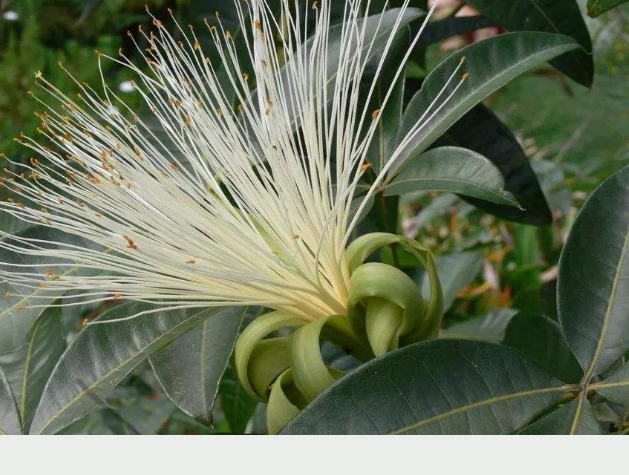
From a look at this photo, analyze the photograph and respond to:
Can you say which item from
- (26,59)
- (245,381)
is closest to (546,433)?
(245,381)

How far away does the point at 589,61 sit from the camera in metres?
0.69

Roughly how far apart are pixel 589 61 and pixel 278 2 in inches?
11.1

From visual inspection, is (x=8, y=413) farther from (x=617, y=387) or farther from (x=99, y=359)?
(x=617, y=387)

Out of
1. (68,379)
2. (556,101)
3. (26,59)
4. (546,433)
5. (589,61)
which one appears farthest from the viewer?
(556,101)

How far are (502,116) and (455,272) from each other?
1.31 meters

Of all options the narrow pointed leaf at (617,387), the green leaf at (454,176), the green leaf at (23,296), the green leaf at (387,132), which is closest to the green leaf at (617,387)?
the narrow pointed leaf at (617,387)

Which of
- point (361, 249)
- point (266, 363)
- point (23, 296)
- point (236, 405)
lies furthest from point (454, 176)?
point (236, 405)

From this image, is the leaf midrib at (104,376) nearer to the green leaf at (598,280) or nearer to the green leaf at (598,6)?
the green leaf at (598,280)

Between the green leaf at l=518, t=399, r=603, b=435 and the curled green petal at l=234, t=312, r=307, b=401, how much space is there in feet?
0.62

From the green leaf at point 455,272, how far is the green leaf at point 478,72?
0.43m

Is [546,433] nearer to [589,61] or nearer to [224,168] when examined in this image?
[224,168]

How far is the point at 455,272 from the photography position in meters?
1.00

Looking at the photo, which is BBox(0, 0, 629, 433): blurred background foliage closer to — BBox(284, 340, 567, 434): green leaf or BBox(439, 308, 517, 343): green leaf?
BBox(439, 308, 517, 343): green leaf

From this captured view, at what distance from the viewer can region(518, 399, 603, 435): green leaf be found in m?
0.41
